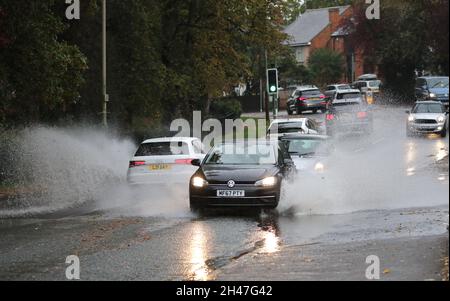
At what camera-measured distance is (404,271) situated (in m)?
8.77

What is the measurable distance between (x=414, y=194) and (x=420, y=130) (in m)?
16.6

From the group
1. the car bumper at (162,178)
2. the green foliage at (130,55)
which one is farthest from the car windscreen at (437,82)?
the car bumper at (162,178)

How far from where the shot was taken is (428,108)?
33562 millimetres

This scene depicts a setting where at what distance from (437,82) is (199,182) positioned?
1452 inches

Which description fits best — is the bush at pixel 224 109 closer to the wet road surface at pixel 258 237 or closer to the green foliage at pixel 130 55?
the green foliage at pixel 130 55

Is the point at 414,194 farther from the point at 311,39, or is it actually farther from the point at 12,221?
the point at 311,39

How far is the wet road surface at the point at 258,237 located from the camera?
31.1ft

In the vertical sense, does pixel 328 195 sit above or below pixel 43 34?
below

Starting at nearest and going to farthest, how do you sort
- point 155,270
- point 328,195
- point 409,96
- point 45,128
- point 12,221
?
point 155,270 < point 12,221 < point 328,195 < point 45,128 < point 409,96

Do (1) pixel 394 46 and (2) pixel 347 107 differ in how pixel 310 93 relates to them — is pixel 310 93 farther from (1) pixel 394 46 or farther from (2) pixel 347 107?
(2) pixel 347 107

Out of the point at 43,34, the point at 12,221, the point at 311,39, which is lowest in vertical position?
the point at 12,221

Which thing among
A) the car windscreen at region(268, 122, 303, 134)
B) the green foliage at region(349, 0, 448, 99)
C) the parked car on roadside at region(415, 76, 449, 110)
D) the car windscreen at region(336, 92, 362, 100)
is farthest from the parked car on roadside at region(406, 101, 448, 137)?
the green foliage at region(349, 0, 448, 99)
